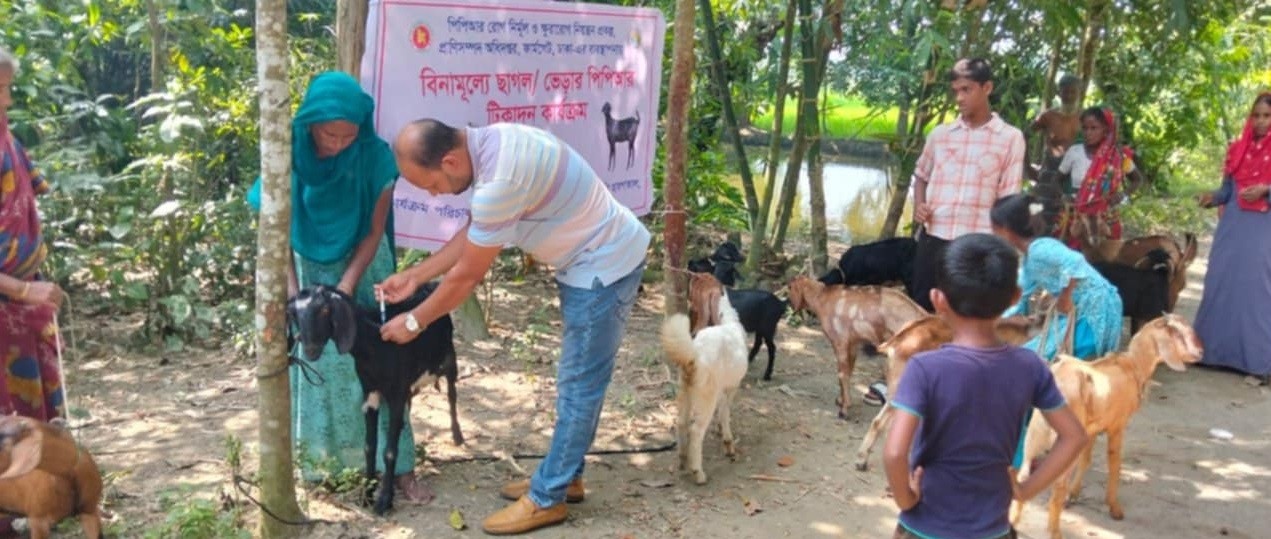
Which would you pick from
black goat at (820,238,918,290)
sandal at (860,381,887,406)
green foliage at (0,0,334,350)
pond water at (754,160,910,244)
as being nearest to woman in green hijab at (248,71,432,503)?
green foliage at (0,0,334,350)

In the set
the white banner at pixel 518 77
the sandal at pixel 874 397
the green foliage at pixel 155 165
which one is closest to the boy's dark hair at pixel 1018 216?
the sandal at pixel 874 397

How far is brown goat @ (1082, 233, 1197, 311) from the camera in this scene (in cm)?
680

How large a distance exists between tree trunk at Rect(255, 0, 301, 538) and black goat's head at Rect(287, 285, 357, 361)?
14 centimetres

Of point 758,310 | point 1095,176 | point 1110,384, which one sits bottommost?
point 758,310

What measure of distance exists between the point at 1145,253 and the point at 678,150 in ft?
13.2

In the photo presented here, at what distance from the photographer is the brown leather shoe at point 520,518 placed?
3758 mm

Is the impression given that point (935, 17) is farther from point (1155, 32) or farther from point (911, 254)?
point (1155, 32)

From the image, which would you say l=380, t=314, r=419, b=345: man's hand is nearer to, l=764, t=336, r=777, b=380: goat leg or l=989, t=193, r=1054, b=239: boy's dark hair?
l=989, t=193, r=1054, b=239: boy's dark hair

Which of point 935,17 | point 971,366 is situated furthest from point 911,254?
point 971,366

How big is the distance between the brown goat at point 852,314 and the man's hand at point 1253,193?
2.51 m

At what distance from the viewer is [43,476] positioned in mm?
3223

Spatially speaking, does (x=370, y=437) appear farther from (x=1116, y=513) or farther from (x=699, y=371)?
(x=1116, y=513)

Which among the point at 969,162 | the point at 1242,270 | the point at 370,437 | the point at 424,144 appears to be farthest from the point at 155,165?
the point at 1242,270

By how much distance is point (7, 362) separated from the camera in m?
3.59
